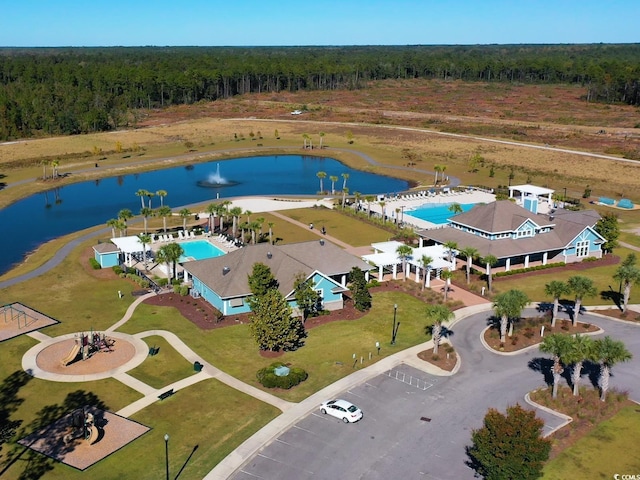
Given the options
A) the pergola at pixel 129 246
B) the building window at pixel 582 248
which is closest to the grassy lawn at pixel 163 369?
the pergola at pixel 129 246

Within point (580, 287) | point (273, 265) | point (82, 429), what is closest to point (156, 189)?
point (273, 265)

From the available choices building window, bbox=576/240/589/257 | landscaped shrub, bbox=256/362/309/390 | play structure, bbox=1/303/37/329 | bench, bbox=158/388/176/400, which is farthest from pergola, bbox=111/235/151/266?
building window, bbox=576/240/589/257

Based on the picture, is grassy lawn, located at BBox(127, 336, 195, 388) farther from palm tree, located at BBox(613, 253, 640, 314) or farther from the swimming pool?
palm tree, located at BBox(613, 253, 640, 314)

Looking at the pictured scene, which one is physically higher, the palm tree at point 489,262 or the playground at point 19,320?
the palm tree at point 489,262

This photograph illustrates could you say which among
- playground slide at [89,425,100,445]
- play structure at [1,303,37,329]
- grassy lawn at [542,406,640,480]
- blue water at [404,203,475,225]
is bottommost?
blue water at [404,203,475,225]

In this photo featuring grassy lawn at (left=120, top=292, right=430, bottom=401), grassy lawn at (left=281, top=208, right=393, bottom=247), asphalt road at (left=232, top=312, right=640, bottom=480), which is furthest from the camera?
grassy lawn at (left=281, top=208, right=393, bottom=247)

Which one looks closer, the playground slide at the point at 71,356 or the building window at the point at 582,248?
the playground slide at the point at 71,356

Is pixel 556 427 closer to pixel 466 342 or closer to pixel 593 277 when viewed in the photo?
pixel 466 342

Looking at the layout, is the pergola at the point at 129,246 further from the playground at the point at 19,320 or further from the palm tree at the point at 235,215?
the playground at the point at 19,320
